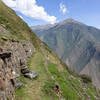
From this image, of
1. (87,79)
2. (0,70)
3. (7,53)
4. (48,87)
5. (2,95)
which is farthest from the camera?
(87,79)

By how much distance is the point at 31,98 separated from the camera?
14648 millimetres

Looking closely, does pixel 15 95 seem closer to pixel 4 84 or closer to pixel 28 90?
pixel 28 90

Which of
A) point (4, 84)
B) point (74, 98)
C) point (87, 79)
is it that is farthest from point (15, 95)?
point (87, 79)

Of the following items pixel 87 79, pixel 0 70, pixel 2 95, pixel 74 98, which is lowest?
pixel 87 79

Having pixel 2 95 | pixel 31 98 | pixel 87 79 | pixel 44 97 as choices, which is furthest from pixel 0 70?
pixel 87 79

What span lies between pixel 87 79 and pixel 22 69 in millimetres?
76214

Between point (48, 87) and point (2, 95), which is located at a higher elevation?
point (2, 95)

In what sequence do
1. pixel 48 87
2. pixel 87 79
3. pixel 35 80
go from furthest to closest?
pixel 87 79 < pixel 35 80 < pixel 48 87

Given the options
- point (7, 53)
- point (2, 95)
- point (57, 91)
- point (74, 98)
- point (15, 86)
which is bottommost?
point (74, 98)

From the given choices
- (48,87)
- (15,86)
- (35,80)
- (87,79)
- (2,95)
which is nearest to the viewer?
(2,95)

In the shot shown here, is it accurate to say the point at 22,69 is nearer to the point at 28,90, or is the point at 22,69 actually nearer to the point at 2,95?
the point at 28,90

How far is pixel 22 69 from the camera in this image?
20.5 meters

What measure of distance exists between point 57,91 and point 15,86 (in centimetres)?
642

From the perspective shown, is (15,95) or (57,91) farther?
(57,91)
